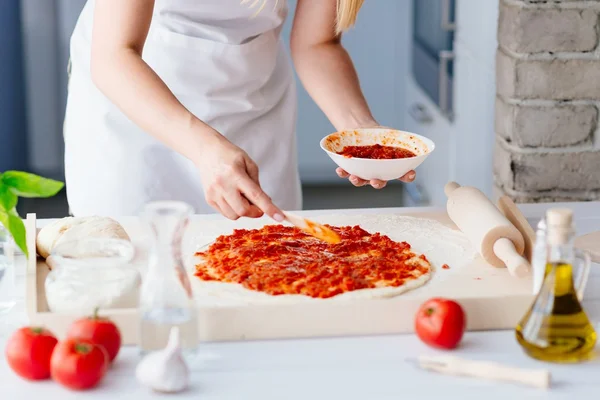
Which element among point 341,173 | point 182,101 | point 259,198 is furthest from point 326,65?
point 259,198

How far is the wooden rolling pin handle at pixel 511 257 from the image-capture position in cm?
139

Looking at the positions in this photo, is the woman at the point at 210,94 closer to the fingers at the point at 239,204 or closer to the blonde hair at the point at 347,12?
the blonde hair at the point at 347,12

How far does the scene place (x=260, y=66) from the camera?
6.62ft

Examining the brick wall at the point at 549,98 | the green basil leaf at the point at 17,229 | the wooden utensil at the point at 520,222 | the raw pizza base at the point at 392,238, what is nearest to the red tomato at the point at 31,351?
the green basil leaf at the point at 17,229

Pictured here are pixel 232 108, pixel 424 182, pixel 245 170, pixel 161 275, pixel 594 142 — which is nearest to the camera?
pixel 161 275

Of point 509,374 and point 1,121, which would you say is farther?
point 1,121

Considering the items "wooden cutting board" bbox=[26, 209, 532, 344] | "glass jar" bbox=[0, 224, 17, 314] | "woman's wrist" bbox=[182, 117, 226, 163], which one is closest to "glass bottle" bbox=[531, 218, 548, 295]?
"wooden cutting board" bbox=[26, 209, 532, 344]

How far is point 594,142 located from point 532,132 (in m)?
0.14

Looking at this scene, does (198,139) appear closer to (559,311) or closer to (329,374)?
(329,374)

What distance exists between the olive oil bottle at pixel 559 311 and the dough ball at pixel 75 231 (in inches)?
27.0

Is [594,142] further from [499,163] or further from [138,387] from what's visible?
[138,387]

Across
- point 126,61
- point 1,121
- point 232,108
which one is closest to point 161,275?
point 126,61

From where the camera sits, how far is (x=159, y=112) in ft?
5.28

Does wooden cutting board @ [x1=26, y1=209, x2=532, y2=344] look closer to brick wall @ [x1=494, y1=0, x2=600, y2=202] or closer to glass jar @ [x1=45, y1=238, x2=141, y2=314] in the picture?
glass jar @ [x1=45, y1=238, x2=141, y2=314]
